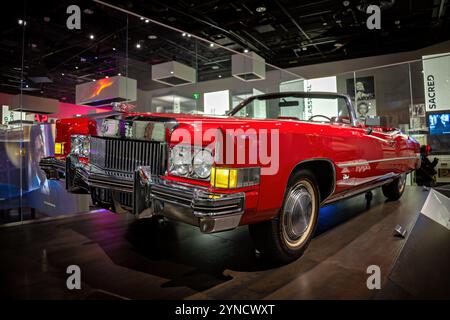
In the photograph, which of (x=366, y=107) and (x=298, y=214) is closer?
(x=298, y=214)

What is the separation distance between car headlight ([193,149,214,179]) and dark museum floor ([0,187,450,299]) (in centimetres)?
71

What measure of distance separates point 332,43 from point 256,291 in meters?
9.89

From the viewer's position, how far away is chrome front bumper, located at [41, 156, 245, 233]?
1.69 meters

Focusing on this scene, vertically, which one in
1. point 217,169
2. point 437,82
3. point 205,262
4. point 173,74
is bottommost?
point 205,262

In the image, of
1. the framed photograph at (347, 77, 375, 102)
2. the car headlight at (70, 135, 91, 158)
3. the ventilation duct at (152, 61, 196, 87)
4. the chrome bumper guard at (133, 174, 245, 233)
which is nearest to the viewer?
the chrome bumper guard at (133, 174, 245, 233)

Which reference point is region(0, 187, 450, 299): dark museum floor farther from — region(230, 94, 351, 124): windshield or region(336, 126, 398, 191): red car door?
region(230, 94, 351, 124): windshield

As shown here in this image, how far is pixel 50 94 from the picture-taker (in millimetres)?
6027

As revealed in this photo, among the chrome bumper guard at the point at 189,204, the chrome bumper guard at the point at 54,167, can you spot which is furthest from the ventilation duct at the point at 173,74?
the chrome bumper guard at the point at 189,204

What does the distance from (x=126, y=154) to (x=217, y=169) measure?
85 cm

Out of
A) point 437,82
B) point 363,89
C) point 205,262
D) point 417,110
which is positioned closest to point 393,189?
point 205,262

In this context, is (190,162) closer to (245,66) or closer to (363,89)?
(245,66)

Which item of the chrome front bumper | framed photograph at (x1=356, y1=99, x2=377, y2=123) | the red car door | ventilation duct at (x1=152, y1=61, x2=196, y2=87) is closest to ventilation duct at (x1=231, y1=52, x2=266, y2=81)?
ventilation duct at (x1=152, y1=61, x2=196, y2=87)

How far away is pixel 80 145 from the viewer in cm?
274

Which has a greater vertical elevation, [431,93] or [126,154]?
[431,93]
